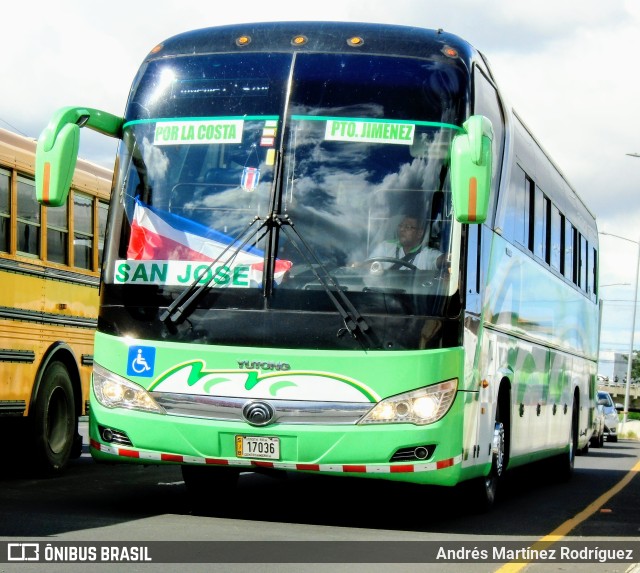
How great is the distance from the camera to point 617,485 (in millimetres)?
17750

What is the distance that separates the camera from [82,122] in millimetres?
10328

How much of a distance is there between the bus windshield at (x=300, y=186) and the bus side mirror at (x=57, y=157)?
72cm

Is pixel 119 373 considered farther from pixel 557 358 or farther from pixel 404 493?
pixel 557 358

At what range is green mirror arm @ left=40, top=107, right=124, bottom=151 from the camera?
9805 millimetres

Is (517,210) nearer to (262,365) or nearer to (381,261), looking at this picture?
(381,261)

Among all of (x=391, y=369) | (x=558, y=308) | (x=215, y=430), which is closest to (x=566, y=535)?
(x=391, y=369)

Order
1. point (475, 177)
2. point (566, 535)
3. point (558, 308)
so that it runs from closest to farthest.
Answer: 1. point (475, 177)
2. point (566, 535)
3. point (558, 308)

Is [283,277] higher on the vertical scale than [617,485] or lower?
higher

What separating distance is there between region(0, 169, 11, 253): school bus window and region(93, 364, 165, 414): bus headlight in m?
3.25

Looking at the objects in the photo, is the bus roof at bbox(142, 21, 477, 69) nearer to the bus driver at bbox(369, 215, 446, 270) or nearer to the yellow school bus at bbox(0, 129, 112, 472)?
the bus driver at bbox(369, 215, 446, 270)

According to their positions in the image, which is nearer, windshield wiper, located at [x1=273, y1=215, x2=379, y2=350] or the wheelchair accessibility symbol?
windshield wiper, located at [x1=273, y1=215, x2=379, y2=350]

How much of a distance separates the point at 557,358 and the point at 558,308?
59cm

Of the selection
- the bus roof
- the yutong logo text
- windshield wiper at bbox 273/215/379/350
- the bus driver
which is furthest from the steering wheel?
the bus roof

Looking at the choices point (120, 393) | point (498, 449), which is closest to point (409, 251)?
point (120, 393)
